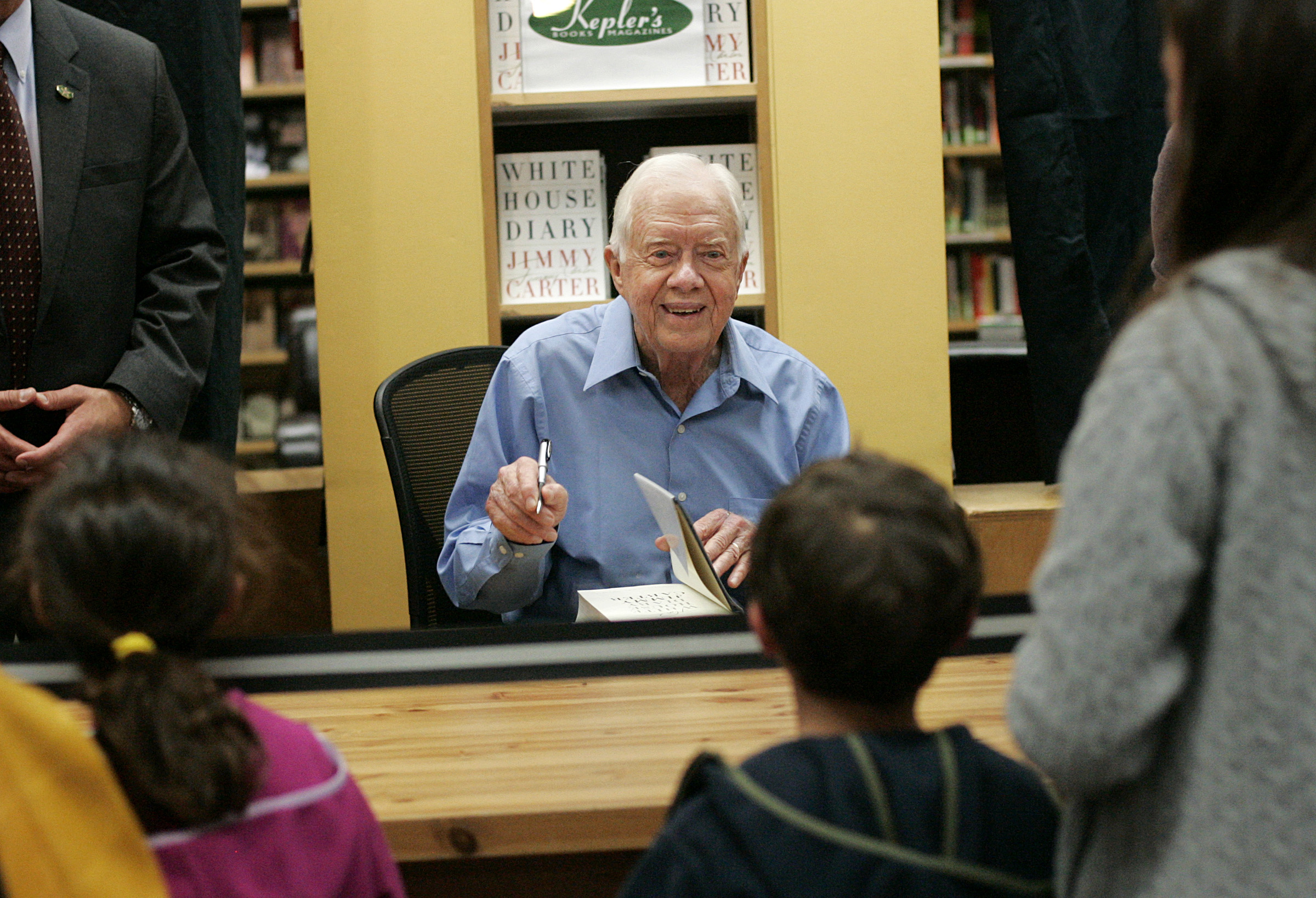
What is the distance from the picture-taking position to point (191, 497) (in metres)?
0.81

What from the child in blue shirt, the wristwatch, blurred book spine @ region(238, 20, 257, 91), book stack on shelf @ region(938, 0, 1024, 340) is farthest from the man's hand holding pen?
blurred book spine @ region(238, 20, 257, 91)

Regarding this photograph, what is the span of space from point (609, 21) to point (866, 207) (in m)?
0.70

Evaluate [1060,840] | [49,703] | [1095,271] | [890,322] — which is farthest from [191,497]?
[1095,271]

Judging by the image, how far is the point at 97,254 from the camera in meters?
1.79

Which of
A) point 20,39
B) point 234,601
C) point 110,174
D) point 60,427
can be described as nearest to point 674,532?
point 234,601

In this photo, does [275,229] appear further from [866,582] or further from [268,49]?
[866,582]

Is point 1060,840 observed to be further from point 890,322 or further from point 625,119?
point 625,119

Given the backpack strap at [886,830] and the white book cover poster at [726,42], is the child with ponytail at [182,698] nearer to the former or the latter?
the backpack strap at [886,830]

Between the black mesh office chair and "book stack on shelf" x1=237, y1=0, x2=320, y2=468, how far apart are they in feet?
10.4

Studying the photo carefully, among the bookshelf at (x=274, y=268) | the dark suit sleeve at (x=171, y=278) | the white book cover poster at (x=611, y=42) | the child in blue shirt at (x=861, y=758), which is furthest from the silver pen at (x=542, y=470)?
the bookshelf at (x=274, y=268)

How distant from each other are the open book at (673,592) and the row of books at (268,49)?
438 centimetres

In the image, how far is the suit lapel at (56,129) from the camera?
1.75 meters

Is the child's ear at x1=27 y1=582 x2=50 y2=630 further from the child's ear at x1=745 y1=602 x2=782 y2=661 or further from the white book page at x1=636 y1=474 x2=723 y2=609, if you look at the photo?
the white book page at x1=636 y1=474 x2=723 y2=609

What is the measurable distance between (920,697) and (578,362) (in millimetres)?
986
